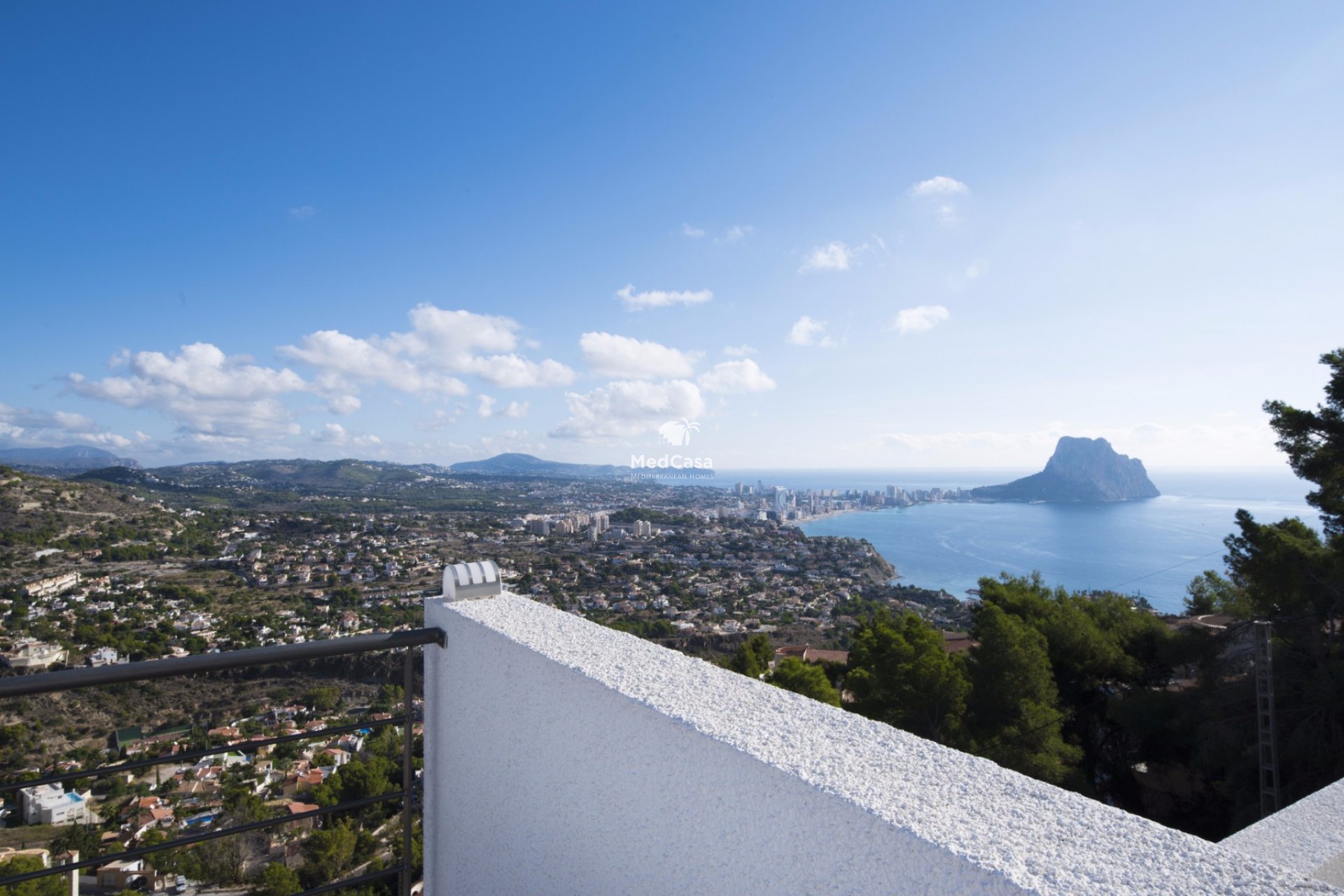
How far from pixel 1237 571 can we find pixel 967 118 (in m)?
7.19

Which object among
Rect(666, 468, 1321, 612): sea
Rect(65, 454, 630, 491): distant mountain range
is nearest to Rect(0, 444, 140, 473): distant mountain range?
Rect(65, 454, 630, 491): distant mountain range

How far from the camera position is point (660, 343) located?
2375cm

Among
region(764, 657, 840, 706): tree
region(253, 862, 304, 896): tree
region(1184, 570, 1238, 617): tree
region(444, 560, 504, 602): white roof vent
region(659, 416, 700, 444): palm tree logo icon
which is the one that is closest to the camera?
region(444, 560, 504, 602): white roof vent

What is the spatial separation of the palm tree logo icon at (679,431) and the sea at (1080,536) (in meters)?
13.2

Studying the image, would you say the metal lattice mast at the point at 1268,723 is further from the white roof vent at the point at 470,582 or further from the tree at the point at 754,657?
the white roof vent at the point at 470,582

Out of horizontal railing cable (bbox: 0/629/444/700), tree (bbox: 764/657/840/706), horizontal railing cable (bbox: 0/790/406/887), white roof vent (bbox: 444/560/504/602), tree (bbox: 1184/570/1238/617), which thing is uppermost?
white roof vent (bbox: 444/560/504/602)

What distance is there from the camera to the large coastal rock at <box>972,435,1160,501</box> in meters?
61.5

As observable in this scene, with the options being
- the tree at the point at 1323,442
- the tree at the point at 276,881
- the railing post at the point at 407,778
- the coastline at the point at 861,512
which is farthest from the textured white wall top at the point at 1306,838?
the coastline at the point at 861,512

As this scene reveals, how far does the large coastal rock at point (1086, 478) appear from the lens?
61531 millimetres

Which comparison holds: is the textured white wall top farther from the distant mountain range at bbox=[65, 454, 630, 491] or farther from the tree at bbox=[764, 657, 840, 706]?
the distant mountain range at bbox=[65, 454, 630, 491]

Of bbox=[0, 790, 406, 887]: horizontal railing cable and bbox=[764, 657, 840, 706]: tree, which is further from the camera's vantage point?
bbox=[764, 657, 840, 706]: tree

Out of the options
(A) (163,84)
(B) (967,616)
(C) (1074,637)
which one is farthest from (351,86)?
(B) (967,616)

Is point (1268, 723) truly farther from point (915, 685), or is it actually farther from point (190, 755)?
point (190, 755)

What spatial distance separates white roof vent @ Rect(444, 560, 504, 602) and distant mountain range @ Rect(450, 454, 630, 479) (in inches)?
2177
